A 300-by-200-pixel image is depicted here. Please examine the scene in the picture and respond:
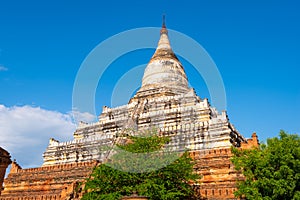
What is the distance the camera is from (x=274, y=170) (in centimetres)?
1741

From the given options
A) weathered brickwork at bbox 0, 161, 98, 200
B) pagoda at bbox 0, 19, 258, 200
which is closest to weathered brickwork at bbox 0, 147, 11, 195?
weathered brickwork at bbox 0, 161, 98, 200

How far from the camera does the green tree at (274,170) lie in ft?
53.7

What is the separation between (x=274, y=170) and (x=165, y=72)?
27279mm

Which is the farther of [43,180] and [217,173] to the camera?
[43,180]

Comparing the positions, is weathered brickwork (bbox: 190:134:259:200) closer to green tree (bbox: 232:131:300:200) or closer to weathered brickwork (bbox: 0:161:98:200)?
green tree (bbox: 232:131:300:200)

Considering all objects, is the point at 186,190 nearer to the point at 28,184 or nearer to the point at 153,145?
the point at 153,145

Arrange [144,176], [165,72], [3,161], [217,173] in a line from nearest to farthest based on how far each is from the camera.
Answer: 1. [144,176]
2. [217,173]
3. [3,161]
4. [165,72]

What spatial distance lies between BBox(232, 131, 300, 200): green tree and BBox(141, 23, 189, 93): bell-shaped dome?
22.5 m

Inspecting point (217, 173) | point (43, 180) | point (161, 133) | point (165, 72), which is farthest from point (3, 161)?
point (165, 72)

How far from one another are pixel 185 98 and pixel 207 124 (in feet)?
22.4

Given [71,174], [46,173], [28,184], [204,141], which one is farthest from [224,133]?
[28,184]

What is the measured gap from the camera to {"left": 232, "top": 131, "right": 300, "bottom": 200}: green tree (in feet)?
53.7

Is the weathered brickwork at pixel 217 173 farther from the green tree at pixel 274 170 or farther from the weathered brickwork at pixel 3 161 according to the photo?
the weathered brickwork at pixel 3 161

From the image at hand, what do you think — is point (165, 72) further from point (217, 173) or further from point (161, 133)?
point (217, 173)
